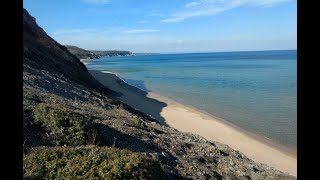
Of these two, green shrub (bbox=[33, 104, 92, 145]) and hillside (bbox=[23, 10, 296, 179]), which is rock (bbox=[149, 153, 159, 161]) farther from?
green shrub (bbox=[33, 104, 92, 145])

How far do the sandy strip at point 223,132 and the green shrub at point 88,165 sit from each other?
34.6ft

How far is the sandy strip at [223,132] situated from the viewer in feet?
61.6

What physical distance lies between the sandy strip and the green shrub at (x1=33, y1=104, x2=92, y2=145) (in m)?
10.1

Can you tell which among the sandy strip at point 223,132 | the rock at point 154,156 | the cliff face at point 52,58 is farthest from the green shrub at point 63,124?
the cliff face at point 52,58

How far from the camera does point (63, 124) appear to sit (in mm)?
12047

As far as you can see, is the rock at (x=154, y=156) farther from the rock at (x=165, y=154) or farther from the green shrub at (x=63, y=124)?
the green shrub at (x=63, y=124)


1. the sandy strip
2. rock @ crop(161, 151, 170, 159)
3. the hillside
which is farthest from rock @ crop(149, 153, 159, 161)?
the sandy strip

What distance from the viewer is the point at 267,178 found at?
13.4 m

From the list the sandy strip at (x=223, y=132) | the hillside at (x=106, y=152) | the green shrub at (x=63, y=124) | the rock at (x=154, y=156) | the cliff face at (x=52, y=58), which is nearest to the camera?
the hillside at (x=106, y=152)

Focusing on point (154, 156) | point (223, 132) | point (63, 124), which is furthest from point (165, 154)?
point (223, 132)

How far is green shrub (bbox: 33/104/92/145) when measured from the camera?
11.3 metres

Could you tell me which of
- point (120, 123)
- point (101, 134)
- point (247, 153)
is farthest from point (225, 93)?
point (101, 134)

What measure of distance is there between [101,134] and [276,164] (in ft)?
32.3

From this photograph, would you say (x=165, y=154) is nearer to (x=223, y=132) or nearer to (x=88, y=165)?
(x=88, y=165)
